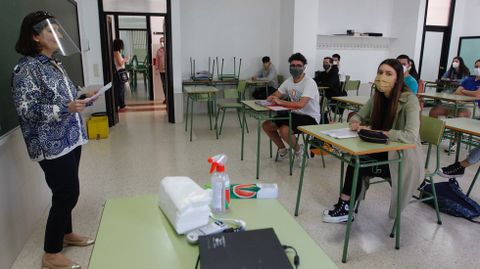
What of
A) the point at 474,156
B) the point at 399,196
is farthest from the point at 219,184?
the point at 474,156

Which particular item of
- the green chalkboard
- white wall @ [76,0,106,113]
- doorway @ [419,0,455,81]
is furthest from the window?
the green chalkboard

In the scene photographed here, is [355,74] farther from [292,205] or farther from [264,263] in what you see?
[264,263]

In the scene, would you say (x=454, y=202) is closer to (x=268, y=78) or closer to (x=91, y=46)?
(x=268, y=78)

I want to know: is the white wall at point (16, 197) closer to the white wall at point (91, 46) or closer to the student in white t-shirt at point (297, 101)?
the student in white t-shirt at point (297, 101)

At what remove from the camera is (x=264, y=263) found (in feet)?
3.07

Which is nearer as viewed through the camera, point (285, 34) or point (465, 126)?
point (465, 126)

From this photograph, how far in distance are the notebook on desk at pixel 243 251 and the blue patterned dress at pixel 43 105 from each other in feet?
3.99

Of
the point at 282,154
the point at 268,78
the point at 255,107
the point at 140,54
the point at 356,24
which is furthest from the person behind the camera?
the point at 140,54

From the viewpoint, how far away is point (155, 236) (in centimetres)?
117

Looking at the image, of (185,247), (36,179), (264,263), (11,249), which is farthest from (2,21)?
(264,263)

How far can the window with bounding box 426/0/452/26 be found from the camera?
8.38 m

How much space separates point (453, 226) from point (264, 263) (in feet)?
7.76

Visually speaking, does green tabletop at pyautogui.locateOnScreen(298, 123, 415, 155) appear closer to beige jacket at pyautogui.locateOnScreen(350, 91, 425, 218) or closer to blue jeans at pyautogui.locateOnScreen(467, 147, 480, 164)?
beige jacket at pyautogui.locateOnScreen(350, 91, 425, 218)

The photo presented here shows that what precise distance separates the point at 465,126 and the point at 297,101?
1.56 meters
